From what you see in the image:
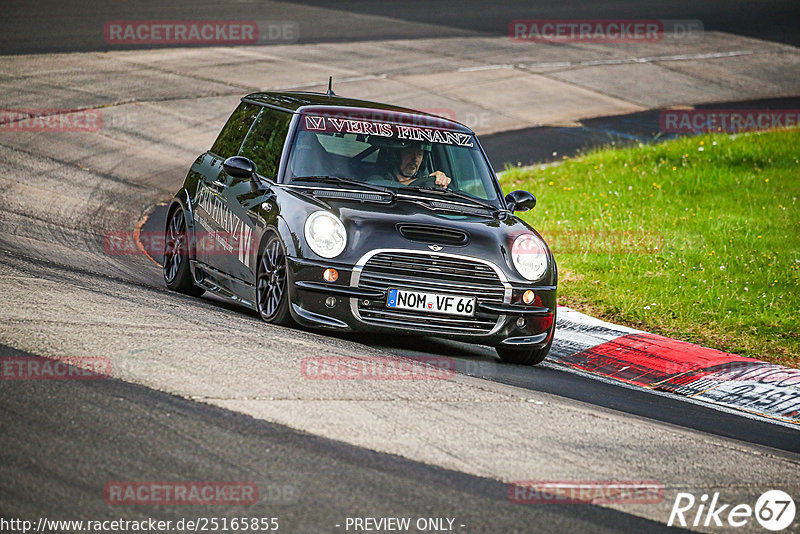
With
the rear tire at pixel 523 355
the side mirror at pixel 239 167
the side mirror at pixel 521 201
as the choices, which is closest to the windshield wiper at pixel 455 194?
the side mirror at pixel 521 201

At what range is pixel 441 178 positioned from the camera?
8.97 metres

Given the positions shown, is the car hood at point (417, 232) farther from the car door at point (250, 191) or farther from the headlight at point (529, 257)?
the car door at point (250, 191)

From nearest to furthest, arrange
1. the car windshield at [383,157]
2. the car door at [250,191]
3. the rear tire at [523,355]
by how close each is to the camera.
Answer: the rear tire at [523,355]
the car door at [250,191]
the car windshield at [383,157]

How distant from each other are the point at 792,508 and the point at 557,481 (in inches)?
43.7

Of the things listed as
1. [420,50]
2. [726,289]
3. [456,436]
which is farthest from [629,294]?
[420,50]

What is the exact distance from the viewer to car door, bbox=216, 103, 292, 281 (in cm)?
854

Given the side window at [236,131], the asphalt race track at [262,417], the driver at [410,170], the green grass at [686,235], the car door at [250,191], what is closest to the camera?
the asphalt race track at [262,417]

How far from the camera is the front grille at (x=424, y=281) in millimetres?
7734

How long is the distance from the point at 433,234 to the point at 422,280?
0.35m

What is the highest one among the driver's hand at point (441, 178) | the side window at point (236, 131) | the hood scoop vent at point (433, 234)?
the side window at point (236, 131)

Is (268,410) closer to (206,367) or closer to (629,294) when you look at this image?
(206,367)

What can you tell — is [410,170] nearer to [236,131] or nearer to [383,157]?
[383,157]

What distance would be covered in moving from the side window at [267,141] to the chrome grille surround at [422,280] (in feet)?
4.52

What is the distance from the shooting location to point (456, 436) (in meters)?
5.70
